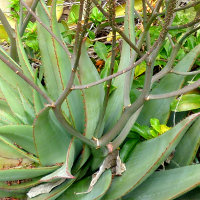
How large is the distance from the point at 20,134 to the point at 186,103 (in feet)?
2.01

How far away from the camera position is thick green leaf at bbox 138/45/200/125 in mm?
1128

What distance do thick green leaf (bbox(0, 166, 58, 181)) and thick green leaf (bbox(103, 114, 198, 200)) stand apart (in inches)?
8.1

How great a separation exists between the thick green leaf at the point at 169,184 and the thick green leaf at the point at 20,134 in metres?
0.36

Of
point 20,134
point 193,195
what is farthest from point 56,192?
point 193,195

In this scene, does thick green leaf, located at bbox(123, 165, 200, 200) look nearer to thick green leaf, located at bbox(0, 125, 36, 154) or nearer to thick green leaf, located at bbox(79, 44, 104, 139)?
thick green leaf, located at bbox(79, 44, 104, 139)

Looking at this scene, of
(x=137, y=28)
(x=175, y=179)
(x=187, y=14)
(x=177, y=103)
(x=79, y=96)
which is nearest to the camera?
(x=175, y=179)

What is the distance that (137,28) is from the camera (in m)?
1.57

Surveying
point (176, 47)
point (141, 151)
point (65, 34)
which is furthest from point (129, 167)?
point (65, 34)

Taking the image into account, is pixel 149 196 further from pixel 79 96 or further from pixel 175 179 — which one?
pixel 79 96

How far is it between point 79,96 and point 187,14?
787 mm

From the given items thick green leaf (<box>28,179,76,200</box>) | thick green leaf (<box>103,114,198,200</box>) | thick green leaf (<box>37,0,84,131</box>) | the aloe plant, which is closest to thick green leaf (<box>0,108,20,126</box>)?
the aloe plant

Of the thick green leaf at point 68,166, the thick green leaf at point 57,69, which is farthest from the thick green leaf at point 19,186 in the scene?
the thick green leaf at point 57,69

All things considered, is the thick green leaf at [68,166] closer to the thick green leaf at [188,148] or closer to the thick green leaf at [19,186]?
the thick green leaf at [19,186]

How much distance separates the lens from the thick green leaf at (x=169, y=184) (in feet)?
2.67
